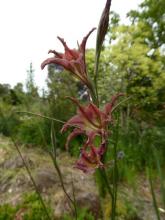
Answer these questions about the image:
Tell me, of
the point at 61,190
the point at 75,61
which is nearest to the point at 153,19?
the point at 61,190

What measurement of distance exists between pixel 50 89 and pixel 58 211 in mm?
3855

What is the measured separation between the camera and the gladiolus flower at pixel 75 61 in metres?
0.98

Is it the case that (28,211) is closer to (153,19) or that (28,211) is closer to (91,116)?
(91,116)

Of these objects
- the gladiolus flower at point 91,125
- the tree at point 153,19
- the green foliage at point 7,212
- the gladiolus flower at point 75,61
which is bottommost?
the green foliage at point 7,212

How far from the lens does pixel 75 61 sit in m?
0.99

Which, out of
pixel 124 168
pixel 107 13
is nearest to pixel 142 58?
pixel 124 168

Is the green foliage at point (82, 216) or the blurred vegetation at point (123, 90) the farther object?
the blurred vegetation at point (123, 90)

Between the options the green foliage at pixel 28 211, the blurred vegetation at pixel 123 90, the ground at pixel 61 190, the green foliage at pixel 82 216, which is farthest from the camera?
the blurred vegetation at pixel 123 90

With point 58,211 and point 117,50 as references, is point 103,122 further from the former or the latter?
point 117,50

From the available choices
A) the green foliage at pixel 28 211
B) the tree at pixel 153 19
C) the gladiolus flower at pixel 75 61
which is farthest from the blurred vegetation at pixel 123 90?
the gladiolus flower at pixel 75 61

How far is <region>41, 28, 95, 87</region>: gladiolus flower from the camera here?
3.23ft

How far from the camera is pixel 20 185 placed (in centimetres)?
382

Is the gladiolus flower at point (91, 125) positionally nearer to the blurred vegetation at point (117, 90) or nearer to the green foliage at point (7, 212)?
the green foliage at point (7, 212)

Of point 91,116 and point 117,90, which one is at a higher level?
point 117,90
